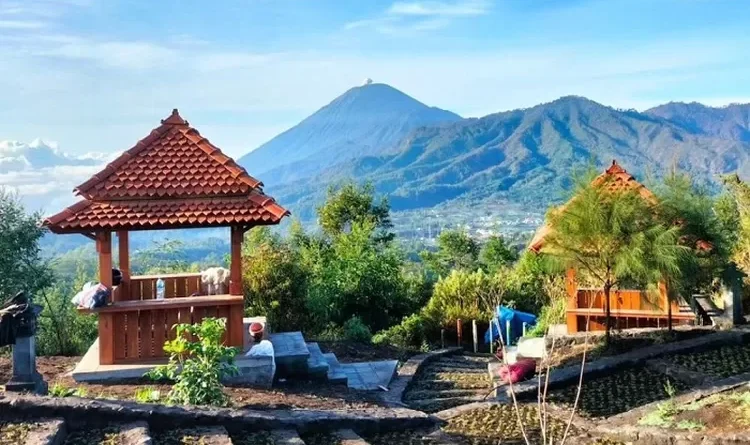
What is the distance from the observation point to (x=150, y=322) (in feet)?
32.3

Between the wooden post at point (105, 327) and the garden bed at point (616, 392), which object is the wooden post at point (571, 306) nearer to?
the garden bed at point (616, 392)

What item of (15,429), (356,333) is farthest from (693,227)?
(15,429)

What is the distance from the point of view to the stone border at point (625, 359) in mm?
9891

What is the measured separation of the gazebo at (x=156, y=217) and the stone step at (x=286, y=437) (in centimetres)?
289

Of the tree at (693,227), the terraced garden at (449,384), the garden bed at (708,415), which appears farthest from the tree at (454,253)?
the garden bed at (708,415)

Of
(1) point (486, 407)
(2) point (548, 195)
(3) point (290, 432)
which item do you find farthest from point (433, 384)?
(2) point (548, 195)

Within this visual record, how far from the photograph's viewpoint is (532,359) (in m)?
11.3

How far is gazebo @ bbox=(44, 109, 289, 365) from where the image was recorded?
962 cm

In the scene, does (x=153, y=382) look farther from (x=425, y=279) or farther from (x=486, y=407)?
(x=425, y=279)

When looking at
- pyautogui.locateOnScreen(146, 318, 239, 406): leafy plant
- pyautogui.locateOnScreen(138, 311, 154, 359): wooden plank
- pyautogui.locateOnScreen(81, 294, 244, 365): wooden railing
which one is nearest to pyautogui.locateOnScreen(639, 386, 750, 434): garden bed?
pyautogui.locateOnScreen(146, 318, 239, 406): leafy plant

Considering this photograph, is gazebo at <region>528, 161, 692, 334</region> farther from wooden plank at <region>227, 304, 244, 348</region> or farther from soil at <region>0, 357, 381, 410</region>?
wooden plank at <region>227, 304, 244, 348</region>

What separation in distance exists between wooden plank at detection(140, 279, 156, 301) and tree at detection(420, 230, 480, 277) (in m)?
22.9

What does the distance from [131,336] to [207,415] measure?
3.15 meters

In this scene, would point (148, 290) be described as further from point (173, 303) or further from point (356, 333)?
point (356, 333)
